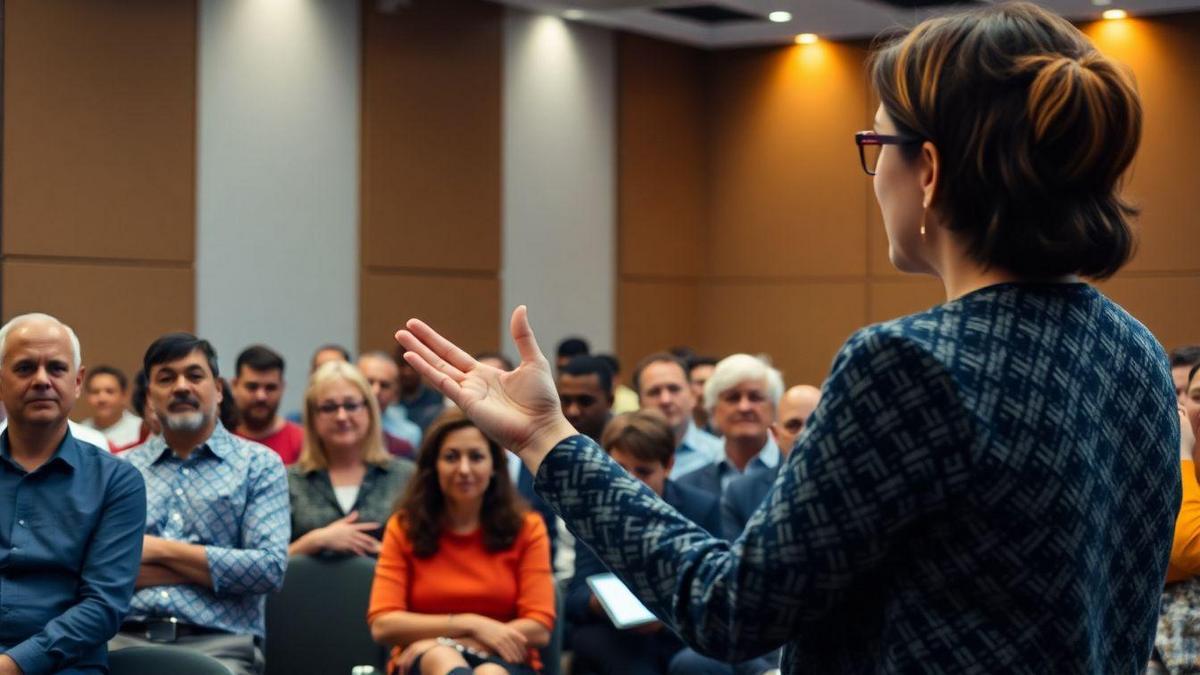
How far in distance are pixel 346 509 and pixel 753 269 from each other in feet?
23.0

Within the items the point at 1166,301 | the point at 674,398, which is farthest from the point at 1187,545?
the point at 1166,301

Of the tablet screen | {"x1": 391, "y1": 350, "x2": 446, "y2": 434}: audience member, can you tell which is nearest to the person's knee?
the tablet screen

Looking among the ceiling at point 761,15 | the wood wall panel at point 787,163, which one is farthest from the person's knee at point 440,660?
the wood wall panel at point 787,163

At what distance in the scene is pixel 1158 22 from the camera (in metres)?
9.87

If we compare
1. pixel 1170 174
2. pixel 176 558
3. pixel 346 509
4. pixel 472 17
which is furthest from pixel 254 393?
pixel 1170 174

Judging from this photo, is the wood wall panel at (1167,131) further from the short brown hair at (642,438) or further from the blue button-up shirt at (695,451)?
the short brown hair at (642,438)

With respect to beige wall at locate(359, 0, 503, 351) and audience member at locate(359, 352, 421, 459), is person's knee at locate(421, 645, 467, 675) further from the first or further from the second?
beige wall at locate(359, 0, 503, 351)

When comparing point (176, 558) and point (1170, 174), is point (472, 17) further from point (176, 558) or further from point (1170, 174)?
point (176, 558)

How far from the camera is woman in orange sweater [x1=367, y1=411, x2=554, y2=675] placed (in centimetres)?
391

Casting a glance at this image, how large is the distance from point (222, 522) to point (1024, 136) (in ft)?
10.5

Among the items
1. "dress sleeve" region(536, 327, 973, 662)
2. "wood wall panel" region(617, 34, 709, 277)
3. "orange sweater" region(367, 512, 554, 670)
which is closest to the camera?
"dress sleeve" region(536, 327, 973, 662)

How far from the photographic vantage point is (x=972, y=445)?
1057 millimetres

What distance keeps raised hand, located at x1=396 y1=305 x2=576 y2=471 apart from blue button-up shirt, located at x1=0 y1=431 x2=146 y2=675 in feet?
7.22

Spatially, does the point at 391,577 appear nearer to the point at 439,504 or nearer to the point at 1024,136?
the point at 439,504
